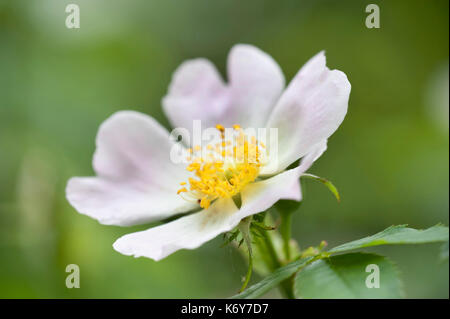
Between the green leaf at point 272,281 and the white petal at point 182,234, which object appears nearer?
the green leaf at point 272,281

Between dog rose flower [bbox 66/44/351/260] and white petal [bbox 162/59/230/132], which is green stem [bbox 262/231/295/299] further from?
white petal [bbox 162/59/230/132]

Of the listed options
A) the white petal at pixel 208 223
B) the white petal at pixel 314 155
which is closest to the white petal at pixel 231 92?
the white petal at pixel 208 223

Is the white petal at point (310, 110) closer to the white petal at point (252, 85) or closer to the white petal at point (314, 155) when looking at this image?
the white petal at point (314, 155)

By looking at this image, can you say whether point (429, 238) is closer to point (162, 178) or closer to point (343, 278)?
point (343, 278)

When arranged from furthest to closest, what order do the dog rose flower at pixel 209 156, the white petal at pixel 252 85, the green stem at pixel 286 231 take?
the white petal at pixel 252 85
the green stem at pixel 286 231
the dog rose flower at pixel 209 156

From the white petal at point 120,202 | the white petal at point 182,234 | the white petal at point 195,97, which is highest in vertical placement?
the white petal at point 195,97

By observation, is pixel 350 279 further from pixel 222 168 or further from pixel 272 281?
pixel 222 168
